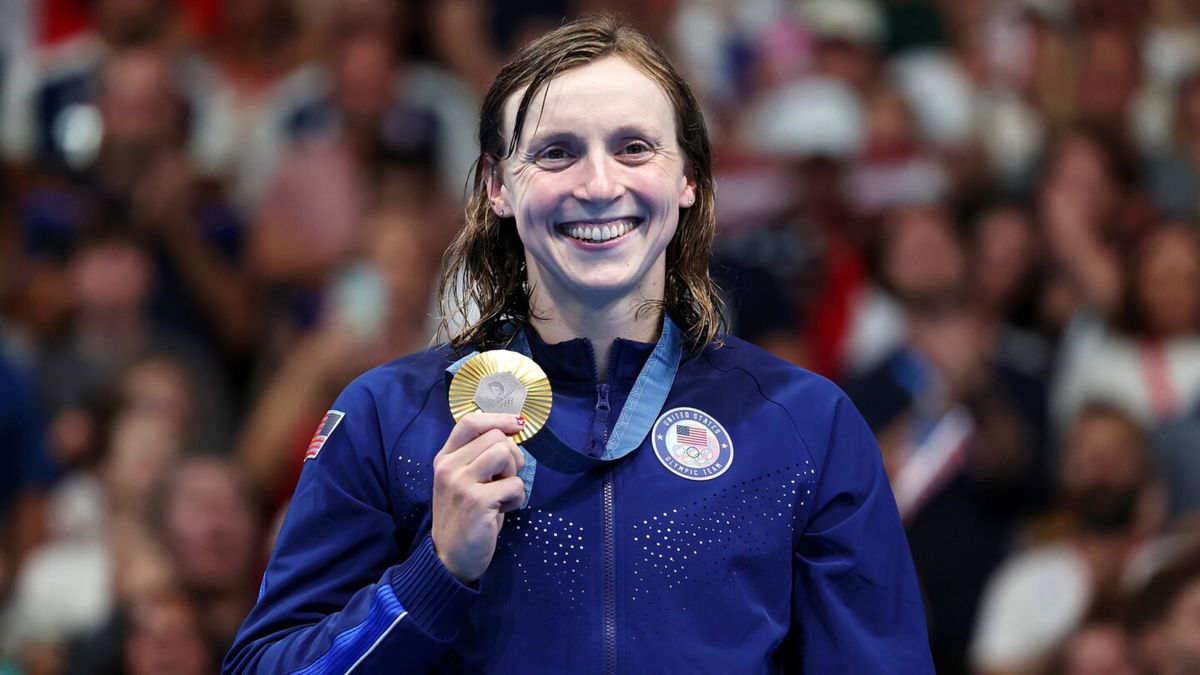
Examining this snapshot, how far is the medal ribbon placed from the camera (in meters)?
2.71

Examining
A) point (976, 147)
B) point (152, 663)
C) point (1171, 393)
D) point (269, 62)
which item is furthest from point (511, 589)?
point (269, 62)

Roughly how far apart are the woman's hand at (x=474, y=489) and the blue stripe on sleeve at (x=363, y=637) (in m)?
0.11

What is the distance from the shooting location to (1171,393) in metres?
6.73

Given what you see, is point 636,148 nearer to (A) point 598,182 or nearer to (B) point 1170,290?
(A) point 598,182

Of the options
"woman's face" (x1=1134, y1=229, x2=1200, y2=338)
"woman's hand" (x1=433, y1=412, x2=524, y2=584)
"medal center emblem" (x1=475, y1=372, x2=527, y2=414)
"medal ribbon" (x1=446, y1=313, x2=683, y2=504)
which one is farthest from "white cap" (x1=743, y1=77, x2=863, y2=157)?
"woman's hand" (x1=433, y1=412, x2=524, y2=584)

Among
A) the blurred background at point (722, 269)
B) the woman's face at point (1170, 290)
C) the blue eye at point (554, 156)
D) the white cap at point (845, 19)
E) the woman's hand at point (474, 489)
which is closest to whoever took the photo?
the woman's hand at point (474, 489)

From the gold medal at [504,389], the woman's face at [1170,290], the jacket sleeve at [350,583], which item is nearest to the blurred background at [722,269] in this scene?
the woman's face at [1170,290]

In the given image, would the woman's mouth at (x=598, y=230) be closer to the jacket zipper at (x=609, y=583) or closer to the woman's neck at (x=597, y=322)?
the woman's neck at (x=597, y=322)

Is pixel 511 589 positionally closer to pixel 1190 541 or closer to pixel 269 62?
pixel 1190 541

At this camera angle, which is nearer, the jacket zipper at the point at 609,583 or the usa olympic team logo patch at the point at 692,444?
the jacket zipper at the point at 609,583

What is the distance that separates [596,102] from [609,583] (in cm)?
81

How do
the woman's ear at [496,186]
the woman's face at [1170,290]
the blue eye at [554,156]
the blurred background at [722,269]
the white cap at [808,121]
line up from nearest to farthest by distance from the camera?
the blue eye at [554,156]
the woman's ear at [496,186]
the blurred background at [722,269]
the woman's face at [1170,290]
the white cap at [808,121]

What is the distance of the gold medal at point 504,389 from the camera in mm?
2590

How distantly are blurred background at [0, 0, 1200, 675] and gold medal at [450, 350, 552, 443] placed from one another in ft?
11.4
